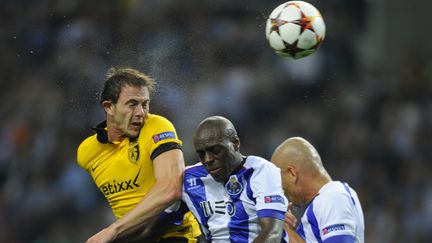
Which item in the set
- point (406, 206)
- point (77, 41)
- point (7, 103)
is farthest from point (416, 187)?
point (7, 103)

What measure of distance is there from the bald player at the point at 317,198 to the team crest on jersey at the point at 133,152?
39.8 inches

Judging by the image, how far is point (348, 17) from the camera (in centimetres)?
1202

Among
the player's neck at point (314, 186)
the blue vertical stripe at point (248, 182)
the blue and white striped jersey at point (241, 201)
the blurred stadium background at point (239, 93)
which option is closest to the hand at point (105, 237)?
the blue and white striped jersey at point (241, 201)

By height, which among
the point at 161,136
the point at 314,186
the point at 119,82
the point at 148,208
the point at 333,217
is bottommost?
the point at 333,217

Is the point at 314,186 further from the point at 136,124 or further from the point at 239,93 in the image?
the point at 239,93

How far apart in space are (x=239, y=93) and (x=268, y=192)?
586 centimetres

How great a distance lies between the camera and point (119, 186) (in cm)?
587

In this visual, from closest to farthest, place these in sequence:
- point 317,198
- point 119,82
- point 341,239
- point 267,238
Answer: point 267,238
point 341,239
point 317,198
point 119,82

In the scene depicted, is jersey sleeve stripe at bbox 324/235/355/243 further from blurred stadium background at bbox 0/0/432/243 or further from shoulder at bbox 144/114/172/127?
blurred stadium background at bbox 0/0/432/243

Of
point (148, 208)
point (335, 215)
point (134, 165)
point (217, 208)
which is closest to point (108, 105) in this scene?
point (134, 165)

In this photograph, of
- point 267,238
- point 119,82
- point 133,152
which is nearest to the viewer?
point 267,238

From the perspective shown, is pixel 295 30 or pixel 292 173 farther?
pixel 295 30

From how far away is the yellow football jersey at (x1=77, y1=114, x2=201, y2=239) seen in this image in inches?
225

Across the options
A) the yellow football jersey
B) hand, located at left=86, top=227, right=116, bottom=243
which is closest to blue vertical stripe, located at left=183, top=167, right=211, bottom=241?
the yellow football jersey
